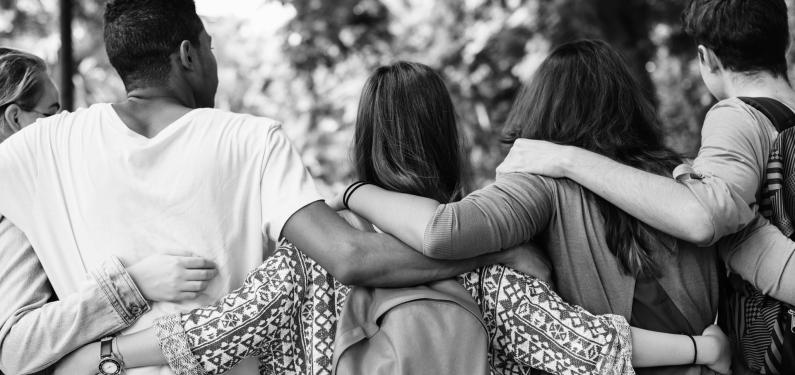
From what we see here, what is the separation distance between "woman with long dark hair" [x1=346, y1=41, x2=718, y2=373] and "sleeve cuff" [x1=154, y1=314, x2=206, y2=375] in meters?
0.61

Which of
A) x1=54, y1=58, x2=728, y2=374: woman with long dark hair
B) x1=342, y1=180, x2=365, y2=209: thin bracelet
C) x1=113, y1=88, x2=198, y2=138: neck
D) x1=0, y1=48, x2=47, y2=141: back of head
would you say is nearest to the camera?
x1=54, y1=58, x2=728, y2=374: woman with long dark hair

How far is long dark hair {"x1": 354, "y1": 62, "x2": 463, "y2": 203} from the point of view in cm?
233

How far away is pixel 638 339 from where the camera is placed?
214 centimetres

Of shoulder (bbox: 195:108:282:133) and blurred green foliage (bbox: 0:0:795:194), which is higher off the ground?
shoulder (bbox: 195:108:282:133)

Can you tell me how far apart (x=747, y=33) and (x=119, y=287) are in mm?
2048

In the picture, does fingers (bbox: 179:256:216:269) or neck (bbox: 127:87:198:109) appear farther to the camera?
neck (bbox: 127:87:198:109)

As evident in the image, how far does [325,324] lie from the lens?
2.20 meters

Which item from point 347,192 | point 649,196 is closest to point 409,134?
point 347,192

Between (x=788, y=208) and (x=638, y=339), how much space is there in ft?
1.98

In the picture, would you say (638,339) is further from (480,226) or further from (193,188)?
(193,188)

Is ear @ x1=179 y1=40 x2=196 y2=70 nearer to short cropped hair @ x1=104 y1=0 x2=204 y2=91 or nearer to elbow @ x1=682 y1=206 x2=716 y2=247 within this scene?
short cropped hair @ x1=104 y1=0 x2=204 y2=91

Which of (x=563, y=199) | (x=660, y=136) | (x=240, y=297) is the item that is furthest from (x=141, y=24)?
(x=660, y=136)

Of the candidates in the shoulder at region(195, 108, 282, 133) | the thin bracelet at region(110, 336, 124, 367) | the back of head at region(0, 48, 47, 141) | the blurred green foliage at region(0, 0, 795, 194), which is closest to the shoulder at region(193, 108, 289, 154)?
the shoulder at region(195, 108, 282, 133)

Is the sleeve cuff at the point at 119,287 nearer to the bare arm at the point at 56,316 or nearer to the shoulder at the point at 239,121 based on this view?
the bare arm at the point at 56,316
